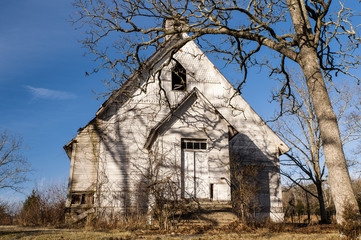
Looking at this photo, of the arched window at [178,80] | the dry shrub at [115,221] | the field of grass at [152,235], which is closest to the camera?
the field of grass at [152,235]

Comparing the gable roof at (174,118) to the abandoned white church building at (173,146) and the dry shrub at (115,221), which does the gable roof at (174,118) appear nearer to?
the abandoned white church building at (173,146)

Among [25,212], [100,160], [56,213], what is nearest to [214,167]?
[100,160]

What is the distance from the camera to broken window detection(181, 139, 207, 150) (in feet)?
45.1

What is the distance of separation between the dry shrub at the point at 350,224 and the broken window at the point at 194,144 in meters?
7.07

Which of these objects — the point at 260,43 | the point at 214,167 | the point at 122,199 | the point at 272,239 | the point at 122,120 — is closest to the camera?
the point at 272,239

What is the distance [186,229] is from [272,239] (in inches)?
126

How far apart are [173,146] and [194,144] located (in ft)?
3.17

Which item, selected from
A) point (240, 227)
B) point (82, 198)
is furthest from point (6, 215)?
point (240, 227)

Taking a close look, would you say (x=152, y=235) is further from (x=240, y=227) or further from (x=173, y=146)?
(x=173, y=146)

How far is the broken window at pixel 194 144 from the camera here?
1374cm

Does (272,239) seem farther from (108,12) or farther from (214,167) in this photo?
(108,12)

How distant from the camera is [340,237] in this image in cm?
728

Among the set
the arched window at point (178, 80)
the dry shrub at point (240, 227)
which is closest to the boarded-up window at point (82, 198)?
the dry shrub at point (240, 227)

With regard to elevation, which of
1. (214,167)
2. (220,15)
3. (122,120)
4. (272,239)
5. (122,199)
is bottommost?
(272,239)
